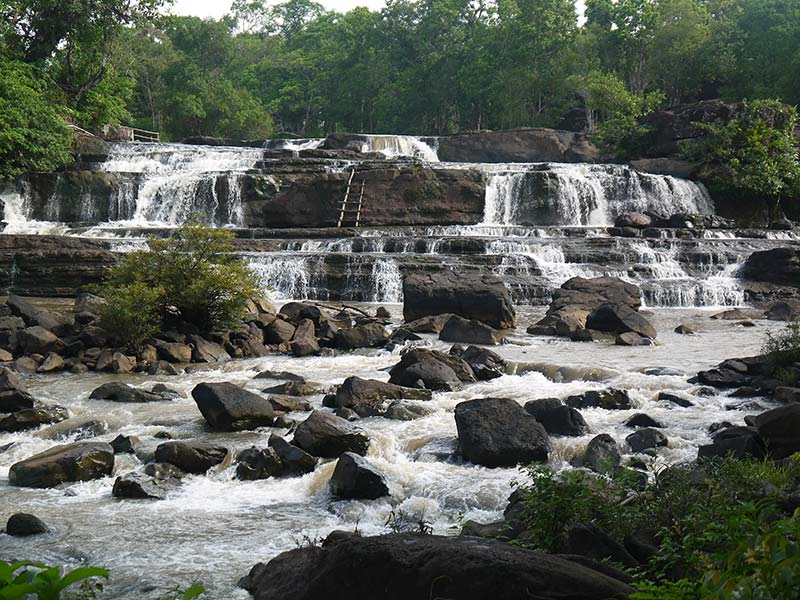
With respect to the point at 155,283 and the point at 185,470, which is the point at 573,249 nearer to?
the point at 155,283

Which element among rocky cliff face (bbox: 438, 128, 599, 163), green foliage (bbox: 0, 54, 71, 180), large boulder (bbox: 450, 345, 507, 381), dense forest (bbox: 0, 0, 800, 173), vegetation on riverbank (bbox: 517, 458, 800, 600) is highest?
dense forest (bbox: 0, 0, 800, 173)

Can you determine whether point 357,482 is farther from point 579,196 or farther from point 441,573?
point 579,196

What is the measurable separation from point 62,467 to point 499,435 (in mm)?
4200

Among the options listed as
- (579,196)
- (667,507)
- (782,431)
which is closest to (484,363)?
(782,431)

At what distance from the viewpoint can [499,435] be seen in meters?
8.28

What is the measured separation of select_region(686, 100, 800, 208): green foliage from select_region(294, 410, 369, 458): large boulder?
86.3 ft

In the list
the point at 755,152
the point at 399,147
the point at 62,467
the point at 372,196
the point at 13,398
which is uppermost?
the point at 399,147

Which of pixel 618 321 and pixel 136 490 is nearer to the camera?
pixel 136 490

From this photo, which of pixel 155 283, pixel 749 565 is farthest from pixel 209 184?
pixel 749 565

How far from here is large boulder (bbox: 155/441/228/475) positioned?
8031 millimetres

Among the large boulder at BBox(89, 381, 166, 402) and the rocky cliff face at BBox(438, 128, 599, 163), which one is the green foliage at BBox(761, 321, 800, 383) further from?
the rocky cliff face at BBox(438, 128, 599, 163)

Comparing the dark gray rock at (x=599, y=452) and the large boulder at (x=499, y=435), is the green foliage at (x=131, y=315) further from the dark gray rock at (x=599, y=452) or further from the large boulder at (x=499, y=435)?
the dark gray rock at (x=599, y=452)

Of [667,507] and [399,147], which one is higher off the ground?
[399,147]

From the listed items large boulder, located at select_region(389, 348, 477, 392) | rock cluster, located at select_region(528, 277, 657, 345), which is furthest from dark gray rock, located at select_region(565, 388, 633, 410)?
rock cluster, located at select_region(528, 277, 657, 345)
